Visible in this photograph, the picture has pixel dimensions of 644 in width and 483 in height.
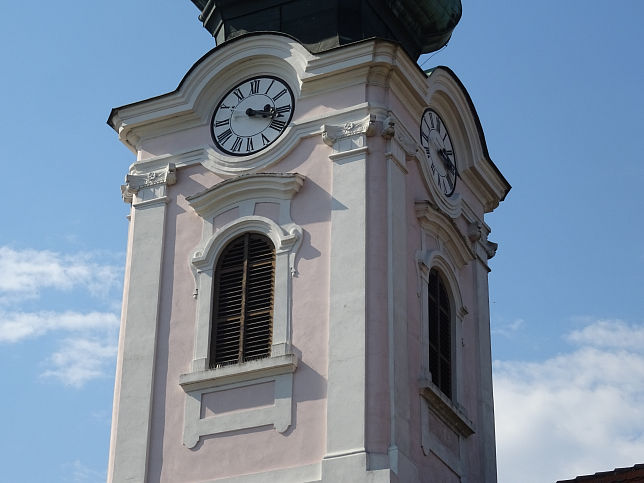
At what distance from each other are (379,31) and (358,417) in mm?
6882

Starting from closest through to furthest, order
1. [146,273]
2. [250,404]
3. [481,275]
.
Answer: [250,404]
[146,273]
[481,275]

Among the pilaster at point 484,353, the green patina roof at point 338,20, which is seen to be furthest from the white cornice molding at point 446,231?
the green patina roof at point 338,20

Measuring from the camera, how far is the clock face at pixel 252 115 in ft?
81.3

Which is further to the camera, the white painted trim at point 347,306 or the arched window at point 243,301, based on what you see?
the arched window at point 243,301

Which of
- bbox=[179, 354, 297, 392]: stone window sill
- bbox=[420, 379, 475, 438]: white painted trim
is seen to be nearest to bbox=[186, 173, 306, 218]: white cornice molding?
bbox=[179, 354, 297, 392]: stone window sill

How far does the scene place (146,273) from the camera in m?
24.5

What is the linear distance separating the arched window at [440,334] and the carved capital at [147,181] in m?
3.77

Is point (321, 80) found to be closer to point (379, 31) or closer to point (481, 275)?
point (379, 31)

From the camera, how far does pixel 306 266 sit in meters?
23.3

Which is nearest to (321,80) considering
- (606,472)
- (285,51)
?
(285,51)

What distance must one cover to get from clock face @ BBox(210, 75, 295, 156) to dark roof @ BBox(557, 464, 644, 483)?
629 cm

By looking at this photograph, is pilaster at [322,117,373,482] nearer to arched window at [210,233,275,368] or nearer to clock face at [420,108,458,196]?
arched window at [210,233,275,368]

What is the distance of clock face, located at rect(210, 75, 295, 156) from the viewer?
81.3 feet

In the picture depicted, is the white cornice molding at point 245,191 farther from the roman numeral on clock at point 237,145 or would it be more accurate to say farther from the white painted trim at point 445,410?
the white painted trim at point 445,410
